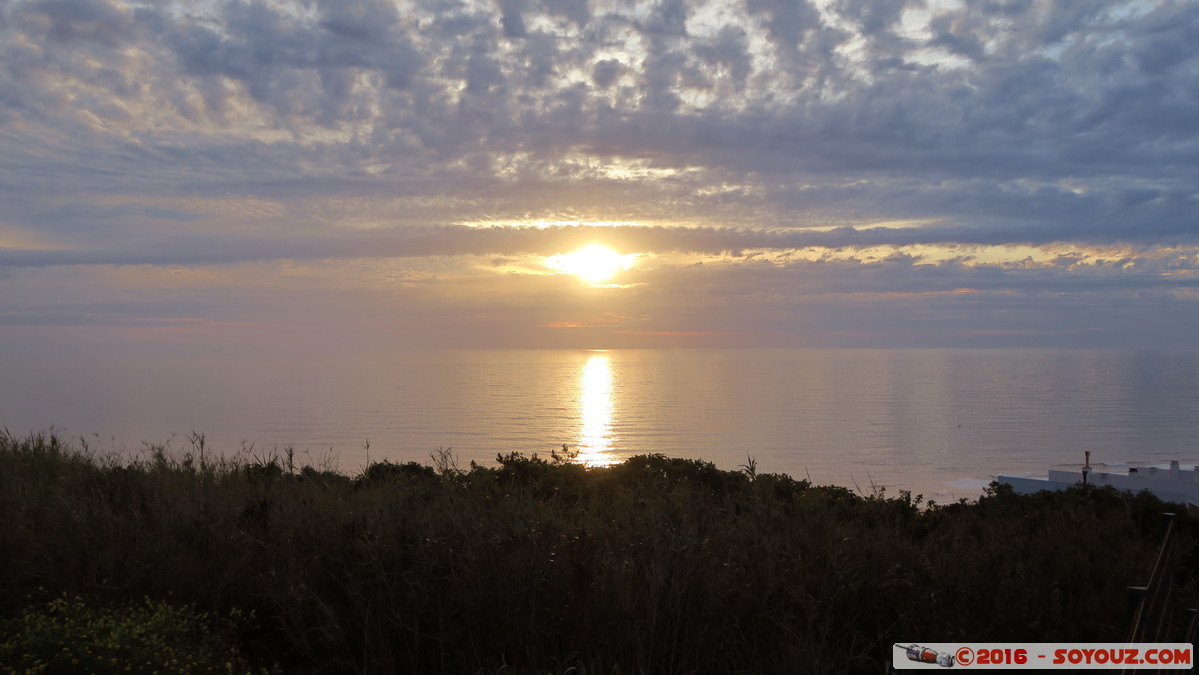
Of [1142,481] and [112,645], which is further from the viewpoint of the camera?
[1142,481]

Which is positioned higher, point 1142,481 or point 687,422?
point 1142,481

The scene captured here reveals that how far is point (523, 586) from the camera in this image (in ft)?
15.5

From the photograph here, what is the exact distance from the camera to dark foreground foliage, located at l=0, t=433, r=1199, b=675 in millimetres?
4512

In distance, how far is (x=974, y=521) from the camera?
8523 mm

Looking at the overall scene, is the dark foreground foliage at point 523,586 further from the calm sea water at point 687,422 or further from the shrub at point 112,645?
the calm sea water at point 687,422

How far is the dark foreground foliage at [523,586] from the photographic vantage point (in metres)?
4.51

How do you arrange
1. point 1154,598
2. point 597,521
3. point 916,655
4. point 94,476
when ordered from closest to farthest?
1. point 1154,598
2. point 916,655
3. point 597,521
4. point 94,476

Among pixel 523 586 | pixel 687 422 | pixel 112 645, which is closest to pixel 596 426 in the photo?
pixel 687 422

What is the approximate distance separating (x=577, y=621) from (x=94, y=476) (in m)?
6.25

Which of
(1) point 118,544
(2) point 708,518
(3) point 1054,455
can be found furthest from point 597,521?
(3) point 1054,455

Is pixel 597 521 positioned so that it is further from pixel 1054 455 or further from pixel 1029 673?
pixel 1054 455

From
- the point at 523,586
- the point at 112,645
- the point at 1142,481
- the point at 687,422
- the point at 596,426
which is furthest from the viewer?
the point at 687,422

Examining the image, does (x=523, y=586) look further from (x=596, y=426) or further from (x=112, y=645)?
(x=596, y=426)

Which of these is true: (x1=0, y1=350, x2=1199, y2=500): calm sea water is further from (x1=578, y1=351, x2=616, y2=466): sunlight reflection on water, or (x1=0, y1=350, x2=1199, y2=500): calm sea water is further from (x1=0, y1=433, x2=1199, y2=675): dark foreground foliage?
(x1=0, y1=433, x2=1199, y2=675): dark foreground foliage
